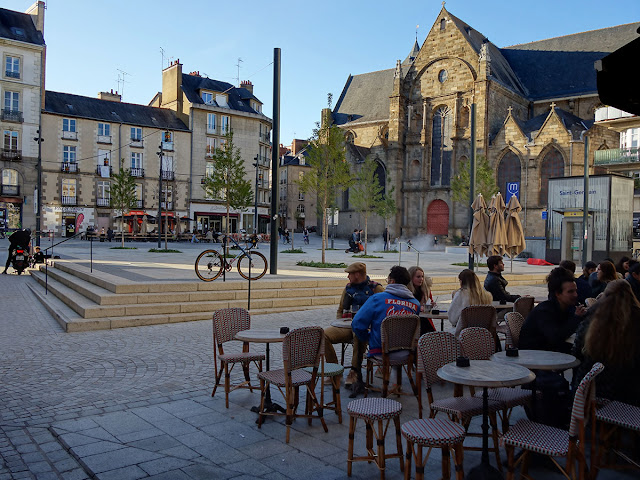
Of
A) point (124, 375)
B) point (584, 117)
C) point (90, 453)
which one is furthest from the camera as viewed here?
point (584, 117)

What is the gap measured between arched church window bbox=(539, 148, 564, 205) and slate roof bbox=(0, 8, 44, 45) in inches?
1635

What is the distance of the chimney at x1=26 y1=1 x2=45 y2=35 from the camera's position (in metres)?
44.5

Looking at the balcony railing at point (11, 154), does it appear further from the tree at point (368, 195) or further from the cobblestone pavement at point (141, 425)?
the cobblestone pavement at point (141, 425)

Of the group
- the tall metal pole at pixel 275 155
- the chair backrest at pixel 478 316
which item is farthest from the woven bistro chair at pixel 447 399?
the tall metal pole at pixel 275 155

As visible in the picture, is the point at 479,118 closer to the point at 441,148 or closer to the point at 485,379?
the point at 441,148

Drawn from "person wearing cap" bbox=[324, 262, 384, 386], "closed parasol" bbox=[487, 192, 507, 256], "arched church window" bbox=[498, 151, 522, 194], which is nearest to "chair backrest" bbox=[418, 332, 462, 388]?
"person wearing cap" bbox=[324, 262, 384, 386]

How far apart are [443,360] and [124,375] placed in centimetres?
399

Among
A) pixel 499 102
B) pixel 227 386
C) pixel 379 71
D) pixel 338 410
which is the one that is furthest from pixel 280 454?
pixel 379 71

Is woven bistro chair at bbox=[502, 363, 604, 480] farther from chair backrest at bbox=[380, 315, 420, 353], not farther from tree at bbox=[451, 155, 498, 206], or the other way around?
tree at bbox=[451, 155, 498, 206]

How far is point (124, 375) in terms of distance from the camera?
6324 mm

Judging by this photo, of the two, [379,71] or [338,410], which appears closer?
[338,410]

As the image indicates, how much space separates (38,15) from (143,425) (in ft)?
165

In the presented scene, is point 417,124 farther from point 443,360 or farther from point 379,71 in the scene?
point 443,360

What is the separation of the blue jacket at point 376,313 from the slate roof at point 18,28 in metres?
46.6
